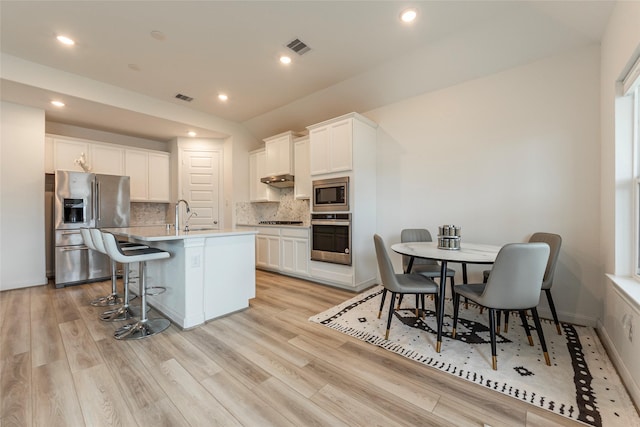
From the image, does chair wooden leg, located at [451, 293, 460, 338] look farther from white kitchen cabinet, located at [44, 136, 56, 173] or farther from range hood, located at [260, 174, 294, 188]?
white kitchen cabinet, located at [44, 136, 56, 173]

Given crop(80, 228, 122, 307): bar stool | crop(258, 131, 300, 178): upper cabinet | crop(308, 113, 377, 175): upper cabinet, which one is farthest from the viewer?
crop(258, 131, 300, 178): upper cabinet

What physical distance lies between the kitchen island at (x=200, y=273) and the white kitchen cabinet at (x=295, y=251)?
128 cm

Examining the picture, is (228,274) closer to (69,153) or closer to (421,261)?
(421,261)

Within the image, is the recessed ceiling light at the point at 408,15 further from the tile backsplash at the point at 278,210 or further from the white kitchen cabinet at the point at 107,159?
the white kitchen cabinet at the point at 107,159

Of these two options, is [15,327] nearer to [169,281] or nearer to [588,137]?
[169,281]

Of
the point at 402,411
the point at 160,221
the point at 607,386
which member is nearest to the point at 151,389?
the point at 402,411

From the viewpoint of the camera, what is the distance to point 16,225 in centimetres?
375

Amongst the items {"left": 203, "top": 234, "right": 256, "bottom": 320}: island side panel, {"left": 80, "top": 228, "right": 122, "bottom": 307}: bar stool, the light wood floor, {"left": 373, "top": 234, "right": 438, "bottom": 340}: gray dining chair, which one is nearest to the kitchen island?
{"left": 203, "top": 234, "right": 256, "bottom": 320}: island side panel

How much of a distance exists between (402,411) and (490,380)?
2.31 ft

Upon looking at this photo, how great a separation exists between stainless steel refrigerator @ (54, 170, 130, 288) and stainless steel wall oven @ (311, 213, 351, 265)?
3388 millimetres

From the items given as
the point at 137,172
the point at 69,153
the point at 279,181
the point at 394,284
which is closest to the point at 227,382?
the point at 394,284

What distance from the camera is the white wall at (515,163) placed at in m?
2.53

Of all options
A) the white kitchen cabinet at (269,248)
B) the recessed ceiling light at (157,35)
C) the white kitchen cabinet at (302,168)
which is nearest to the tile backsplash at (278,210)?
the white kitchen cabinet at (302,168)

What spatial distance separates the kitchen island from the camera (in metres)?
2.46
